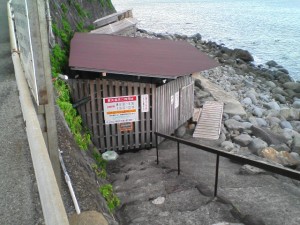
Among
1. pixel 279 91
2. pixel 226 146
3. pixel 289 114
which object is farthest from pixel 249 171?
pixel 279 91

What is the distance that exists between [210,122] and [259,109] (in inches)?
236

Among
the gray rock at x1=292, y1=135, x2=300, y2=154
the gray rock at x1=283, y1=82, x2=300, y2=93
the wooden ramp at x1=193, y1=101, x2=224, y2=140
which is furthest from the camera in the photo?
the gray rock at x1=283, y1=82, x2=300, y2=93

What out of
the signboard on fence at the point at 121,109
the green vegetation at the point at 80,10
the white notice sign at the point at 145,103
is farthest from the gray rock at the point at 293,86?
the signboard on fence at the point at 121,109

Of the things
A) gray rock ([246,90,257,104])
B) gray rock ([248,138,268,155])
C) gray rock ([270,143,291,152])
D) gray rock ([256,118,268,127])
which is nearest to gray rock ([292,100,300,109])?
gray rock ([246,90,257,104])

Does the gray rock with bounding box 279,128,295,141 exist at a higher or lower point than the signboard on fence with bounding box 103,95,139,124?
lower

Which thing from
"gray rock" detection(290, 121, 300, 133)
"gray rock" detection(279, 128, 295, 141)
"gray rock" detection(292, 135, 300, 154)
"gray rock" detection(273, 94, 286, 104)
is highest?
"gray rock" detection(292, 135, 300, 154)

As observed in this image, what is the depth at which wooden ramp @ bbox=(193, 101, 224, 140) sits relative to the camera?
1223cm

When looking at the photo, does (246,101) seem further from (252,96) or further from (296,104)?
(296,104)

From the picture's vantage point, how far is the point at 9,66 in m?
7.27

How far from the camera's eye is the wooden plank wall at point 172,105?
10.9 metres

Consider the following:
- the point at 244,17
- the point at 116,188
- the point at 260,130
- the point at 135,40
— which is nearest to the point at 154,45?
the point at 135,40

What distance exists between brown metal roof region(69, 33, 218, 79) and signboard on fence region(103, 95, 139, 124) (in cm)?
104

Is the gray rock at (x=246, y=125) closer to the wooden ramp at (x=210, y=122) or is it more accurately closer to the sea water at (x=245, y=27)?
the wooden ramp at (x=210, y=122)

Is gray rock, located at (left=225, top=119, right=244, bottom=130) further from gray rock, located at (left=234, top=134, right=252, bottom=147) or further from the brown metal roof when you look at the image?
the brown metal roof
